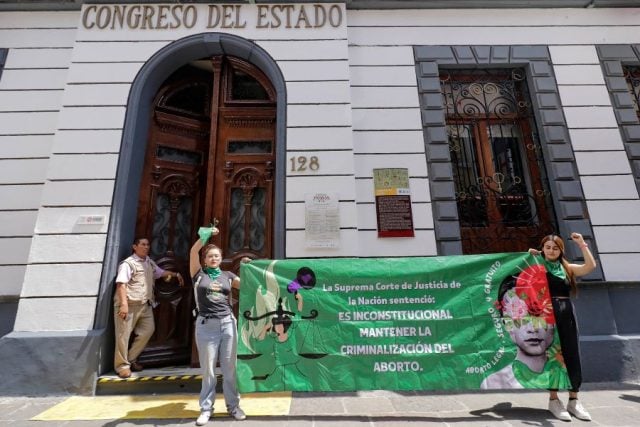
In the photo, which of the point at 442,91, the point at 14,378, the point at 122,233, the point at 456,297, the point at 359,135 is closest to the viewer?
the point at 456,297

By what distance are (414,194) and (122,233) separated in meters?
4.70

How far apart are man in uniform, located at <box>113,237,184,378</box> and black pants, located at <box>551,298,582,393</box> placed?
17.6 feet

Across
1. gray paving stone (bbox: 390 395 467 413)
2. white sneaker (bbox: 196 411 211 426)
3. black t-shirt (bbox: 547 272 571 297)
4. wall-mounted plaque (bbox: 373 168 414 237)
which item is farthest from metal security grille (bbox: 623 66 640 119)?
white sneaker (bbox: 196 411 211 426)

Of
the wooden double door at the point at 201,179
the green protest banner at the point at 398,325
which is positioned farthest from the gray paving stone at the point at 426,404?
the wooden double door at the point at 201,179

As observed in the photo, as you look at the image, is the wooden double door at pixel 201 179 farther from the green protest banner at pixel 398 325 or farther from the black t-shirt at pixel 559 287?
the black t-shirt at pixel 559 287

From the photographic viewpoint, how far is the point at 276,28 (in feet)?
20.6

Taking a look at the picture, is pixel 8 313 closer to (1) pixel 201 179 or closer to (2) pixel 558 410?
(1) pixel 201 179

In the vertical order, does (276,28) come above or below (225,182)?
above

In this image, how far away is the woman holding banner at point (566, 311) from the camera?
3.68 metres

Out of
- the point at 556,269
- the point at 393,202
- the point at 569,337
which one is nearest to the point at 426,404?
the point at 569,337

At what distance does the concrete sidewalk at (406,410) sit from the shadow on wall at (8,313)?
1.25 meters

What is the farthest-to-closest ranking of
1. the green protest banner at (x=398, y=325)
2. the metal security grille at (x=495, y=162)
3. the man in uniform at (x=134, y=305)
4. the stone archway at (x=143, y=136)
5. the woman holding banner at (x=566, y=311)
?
the metal security grille at (x=495, y=162)
the stone archway at (x=143, y=136)
the man in uniform at (x=134, y=305)
the green protest banner at (x=398, y=325)
the woman holding banner at (x=566, y=311)

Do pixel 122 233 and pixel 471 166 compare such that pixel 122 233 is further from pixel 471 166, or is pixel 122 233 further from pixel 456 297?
pixel 471 166

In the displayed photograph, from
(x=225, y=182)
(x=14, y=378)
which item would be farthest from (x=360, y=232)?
(x=14, y=378)
